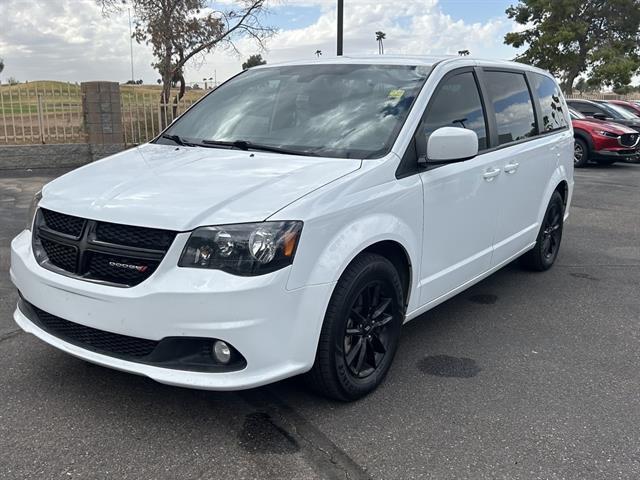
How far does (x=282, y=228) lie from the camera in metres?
2.73

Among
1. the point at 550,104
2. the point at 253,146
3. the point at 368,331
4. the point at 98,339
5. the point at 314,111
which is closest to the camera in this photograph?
the point at 98,339

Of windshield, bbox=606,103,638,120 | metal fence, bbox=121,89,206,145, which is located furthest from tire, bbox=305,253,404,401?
windshield, bbox=606,103,638,120

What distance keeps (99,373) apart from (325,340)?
4.67 ft

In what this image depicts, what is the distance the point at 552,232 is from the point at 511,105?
159cm

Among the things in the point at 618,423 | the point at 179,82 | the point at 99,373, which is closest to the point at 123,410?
the point at 99,373

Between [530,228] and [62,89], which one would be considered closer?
[530,228]

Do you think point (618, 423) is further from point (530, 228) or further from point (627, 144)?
point (627, 144)

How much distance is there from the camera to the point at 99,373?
11.6 feet

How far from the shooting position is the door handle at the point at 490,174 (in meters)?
4.16

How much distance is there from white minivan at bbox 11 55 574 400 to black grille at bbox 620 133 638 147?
1142 cm

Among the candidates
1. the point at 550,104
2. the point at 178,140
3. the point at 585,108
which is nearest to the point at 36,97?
the point at 178,140

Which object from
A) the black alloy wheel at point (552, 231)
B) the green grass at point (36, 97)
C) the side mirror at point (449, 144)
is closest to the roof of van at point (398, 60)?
the side mirror at point (449, 144)

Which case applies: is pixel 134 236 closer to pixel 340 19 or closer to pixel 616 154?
pixel 340 19

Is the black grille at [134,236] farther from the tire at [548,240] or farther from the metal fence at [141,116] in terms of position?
the metal fence at [141,116]
